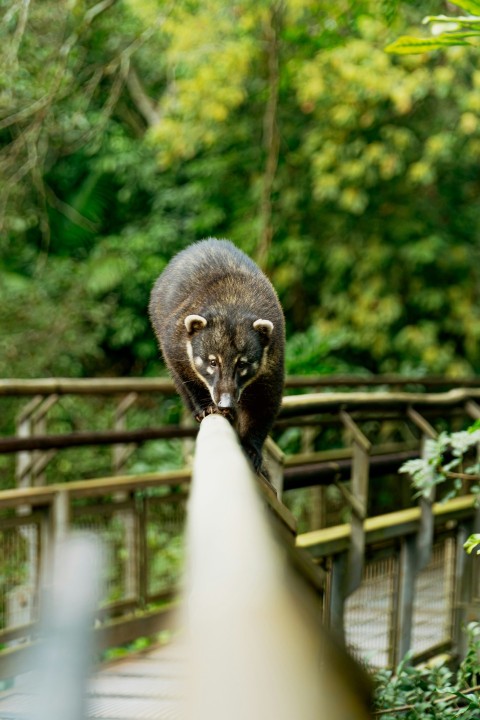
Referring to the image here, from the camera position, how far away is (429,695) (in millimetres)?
2305

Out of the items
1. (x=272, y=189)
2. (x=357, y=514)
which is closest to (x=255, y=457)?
(x=357, y=514)

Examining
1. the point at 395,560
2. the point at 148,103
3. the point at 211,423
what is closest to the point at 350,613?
the point at 395,560

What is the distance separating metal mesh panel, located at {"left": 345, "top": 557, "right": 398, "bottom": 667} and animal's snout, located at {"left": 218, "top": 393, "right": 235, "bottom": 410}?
4.74 ft

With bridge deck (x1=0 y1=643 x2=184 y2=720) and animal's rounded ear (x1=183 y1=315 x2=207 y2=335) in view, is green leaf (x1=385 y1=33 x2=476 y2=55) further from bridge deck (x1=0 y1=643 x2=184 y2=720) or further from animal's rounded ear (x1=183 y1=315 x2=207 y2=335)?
bridge deck (x1=0 y1=643 x2=184 y2=720)

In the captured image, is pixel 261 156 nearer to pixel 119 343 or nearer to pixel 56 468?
pixel 119 343

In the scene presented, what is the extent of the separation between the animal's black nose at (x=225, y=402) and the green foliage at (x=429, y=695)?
79 centimetres

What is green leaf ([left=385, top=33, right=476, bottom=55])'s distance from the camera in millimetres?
2376

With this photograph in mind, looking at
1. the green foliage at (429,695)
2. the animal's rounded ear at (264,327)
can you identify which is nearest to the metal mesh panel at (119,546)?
the animal's rounded ear at (264,327)

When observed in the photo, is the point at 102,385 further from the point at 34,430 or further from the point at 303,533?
the point at 303,533

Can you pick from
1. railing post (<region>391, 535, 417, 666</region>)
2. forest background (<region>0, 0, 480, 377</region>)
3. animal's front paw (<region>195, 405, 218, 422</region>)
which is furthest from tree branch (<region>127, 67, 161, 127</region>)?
animal's front paw (<region>195, 405, 218, 422</region>)

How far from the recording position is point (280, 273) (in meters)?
9.32

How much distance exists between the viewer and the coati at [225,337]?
2873 mm

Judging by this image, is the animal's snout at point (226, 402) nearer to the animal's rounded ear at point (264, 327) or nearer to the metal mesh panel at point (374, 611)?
the animal's rounded ear at point (264, 327)

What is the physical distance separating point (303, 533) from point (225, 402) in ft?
4.28
